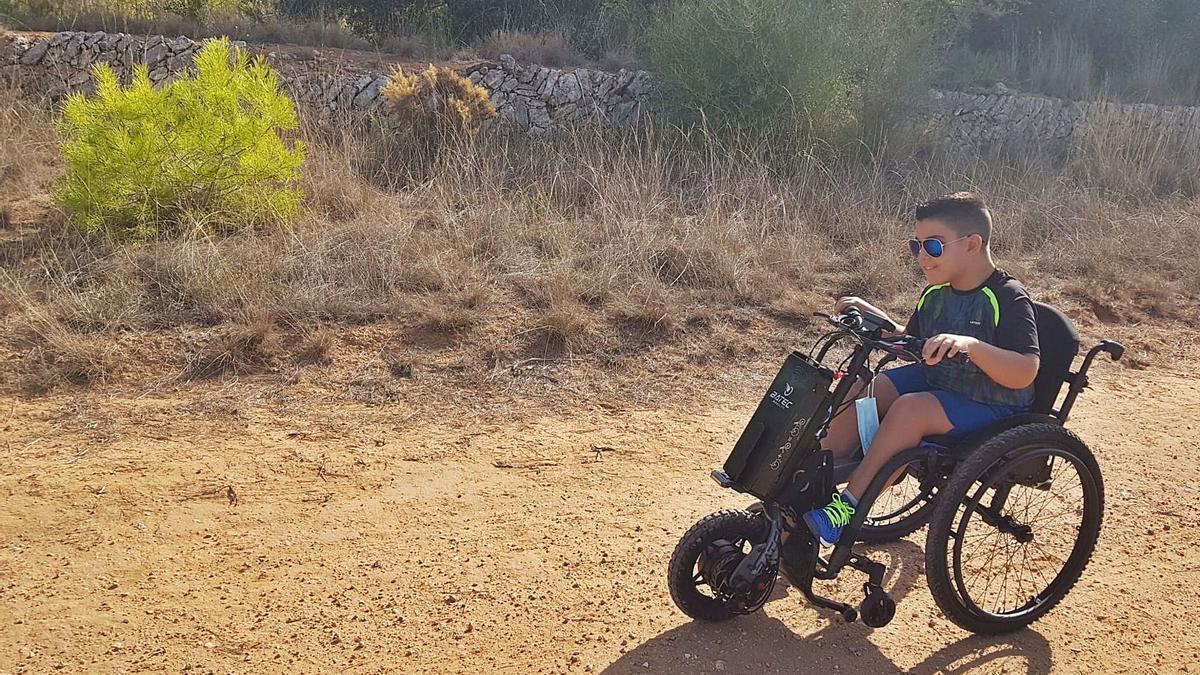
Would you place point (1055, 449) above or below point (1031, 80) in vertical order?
below

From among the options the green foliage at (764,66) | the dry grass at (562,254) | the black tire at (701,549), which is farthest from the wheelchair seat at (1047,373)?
the green foliage at (764,66)

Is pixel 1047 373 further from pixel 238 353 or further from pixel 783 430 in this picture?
pixel 238 353

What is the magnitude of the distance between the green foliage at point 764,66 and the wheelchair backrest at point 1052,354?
23.2 ft

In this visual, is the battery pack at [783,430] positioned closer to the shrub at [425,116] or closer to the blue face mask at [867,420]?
the blue face mask at [867,420]

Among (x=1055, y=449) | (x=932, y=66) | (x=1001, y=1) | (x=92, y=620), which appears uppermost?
(x=1001, y=1)

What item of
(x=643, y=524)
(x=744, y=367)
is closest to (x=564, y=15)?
(x=744, y=367)

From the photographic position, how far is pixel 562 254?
7.06 metres

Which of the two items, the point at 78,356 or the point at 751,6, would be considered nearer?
the point at 78,356

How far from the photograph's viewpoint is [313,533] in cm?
374

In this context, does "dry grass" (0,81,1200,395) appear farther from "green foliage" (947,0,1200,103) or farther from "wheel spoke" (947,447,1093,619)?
"green foliage" (947,0,1200,103)

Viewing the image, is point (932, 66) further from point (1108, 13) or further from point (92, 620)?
point (92, 620)

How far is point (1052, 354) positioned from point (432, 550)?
2.36 metres

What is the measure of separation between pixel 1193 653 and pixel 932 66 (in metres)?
10.3

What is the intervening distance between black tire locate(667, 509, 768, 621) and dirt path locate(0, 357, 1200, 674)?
0.32 ft
